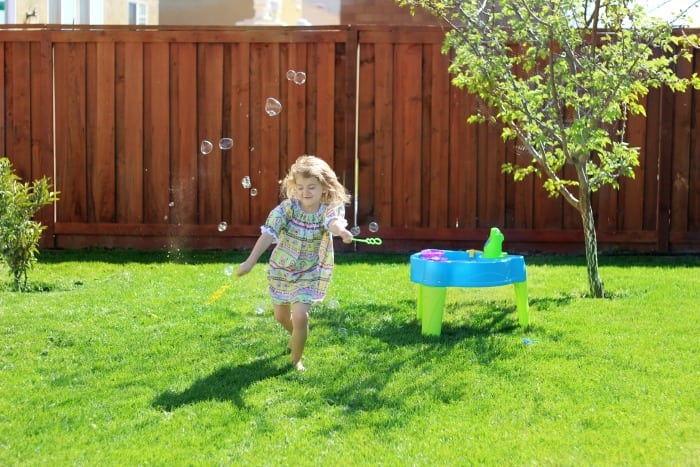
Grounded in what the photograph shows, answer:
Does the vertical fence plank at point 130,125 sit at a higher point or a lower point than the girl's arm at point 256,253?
higher

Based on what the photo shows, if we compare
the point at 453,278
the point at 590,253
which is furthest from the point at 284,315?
the point at 590,253

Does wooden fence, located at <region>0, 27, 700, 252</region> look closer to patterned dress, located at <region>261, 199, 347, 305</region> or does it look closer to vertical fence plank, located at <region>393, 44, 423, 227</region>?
vertical fence plank, located at <region>393, 44, 423, 227</region>

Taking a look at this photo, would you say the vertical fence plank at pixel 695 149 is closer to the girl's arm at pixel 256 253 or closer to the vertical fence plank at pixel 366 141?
the vertical fence plank at pixel 366 141

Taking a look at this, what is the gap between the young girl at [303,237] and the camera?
15.0ft

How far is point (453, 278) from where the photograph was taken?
493cm

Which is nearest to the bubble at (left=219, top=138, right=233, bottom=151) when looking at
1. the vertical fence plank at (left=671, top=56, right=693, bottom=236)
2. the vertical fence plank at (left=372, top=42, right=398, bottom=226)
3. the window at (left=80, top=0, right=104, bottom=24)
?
the vertical fence plank at (left=372, top=42, right=398, bottom=226)

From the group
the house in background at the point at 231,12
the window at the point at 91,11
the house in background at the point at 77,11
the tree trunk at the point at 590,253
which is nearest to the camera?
the tree trunk at the point at 590,253

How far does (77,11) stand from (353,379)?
38.5 ft

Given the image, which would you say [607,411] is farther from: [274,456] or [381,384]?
[274,456]

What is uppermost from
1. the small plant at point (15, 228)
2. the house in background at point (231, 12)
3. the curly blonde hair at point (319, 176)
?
the house in background at point (231, 12)

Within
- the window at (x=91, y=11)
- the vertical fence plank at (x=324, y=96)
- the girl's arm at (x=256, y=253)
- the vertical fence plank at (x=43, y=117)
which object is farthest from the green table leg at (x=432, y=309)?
the window at (x=91, y=11)

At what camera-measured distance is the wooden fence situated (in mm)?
8367

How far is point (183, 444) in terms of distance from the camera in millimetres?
3377

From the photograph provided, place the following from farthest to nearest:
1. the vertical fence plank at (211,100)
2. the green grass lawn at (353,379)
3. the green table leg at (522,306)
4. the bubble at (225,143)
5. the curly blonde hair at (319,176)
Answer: the vertical fence plank at (211,100)
the bubble at (225,143)
the green table leg at (522,306)
the curly blonde hair at (319,176)
the green grass lawn at (353,379)
